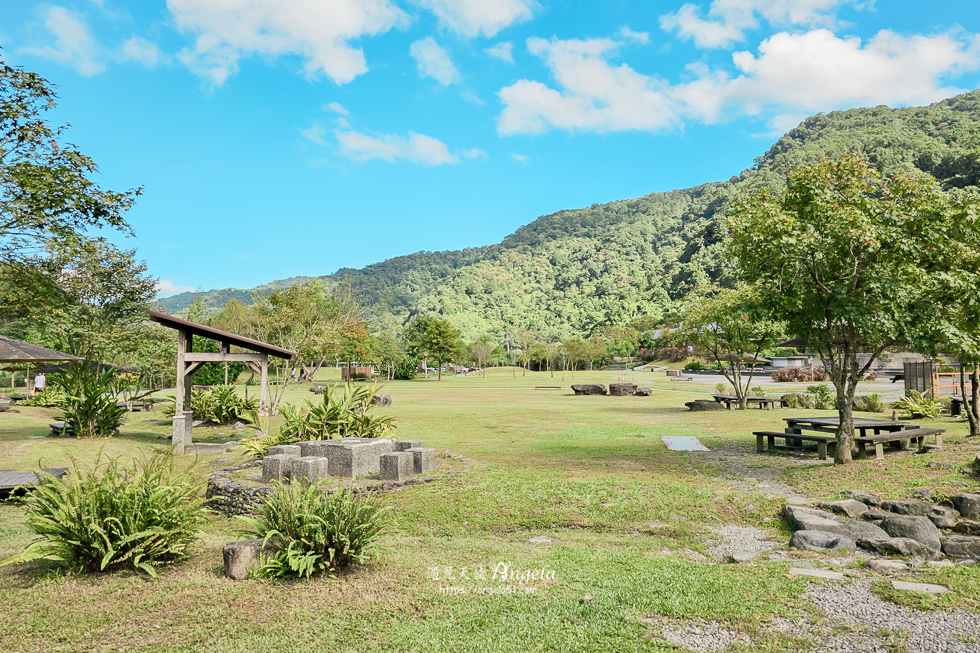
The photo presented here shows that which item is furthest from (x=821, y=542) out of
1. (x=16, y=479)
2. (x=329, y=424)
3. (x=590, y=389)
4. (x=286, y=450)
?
(x=590, y=389)

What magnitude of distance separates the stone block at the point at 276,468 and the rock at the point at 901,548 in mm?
7821

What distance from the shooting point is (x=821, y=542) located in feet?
19.7

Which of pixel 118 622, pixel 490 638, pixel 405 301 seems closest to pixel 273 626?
pixel 118 622

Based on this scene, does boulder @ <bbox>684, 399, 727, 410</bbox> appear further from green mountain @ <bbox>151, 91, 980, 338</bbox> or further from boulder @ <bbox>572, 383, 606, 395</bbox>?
green mountain @ <bbox>151, 91, 980, 338</bbox>

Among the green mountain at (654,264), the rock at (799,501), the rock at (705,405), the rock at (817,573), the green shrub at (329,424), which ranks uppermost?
the green mountain at (654,264)

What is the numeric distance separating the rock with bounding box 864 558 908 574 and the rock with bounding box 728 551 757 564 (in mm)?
991

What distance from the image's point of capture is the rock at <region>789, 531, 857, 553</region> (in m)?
5.90

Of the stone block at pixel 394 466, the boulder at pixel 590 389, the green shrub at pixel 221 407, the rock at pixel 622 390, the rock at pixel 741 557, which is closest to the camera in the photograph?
the rock at pixel 741 557

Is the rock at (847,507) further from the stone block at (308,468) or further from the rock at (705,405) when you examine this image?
the rock at (705,405)

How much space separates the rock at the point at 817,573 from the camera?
4938mm

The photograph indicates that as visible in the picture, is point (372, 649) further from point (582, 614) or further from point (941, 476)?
point (941, 476)

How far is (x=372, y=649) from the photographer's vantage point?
12.3 ft

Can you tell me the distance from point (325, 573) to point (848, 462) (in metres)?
9.65

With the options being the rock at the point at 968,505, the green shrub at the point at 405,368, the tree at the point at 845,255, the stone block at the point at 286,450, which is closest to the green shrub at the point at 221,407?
the stone block at the point at 286,450
